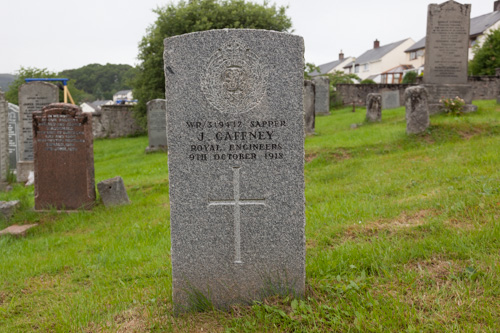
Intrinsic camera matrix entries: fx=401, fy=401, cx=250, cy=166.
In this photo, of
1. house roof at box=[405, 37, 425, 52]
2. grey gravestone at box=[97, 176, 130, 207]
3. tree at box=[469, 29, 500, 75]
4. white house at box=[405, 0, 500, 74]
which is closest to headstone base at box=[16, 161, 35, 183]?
grey gravestone at box=[97, 176, 130, 207]

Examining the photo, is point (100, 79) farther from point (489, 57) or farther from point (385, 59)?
point (489, 57)

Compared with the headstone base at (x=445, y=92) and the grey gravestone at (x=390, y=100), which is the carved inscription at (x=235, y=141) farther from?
the grey gravestone at (x=390, y=100)

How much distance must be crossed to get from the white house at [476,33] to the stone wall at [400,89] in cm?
984

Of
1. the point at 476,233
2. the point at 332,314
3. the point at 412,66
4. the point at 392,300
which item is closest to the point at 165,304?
the point at 332,314

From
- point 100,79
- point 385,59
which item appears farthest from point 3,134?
point 100,79

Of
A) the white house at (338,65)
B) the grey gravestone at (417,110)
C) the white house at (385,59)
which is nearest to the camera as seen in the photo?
the grey gravestone at (417,110)

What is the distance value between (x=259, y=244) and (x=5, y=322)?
236cm

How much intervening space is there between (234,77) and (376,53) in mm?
57353

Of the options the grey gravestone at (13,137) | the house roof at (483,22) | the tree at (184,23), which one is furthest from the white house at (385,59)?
the grey gravestone at (13,137)

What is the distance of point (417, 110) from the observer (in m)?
9.91

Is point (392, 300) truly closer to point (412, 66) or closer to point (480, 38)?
point (480, 38)

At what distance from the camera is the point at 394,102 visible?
21078mm

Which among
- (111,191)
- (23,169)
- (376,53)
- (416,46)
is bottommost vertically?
(23,169)

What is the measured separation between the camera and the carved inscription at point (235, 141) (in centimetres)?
315
